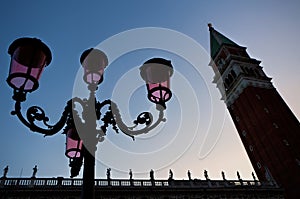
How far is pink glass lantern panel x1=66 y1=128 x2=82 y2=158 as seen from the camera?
5.33m

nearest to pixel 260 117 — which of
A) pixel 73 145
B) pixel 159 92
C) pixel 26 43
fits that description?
pixel 159 92

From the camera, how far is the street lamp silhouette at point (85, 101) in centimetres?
404

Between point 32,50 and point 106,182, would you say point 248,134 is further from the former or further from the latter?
point 32,50

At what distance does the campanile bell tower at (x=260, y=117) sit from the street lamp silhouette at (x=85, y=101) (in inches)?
1200

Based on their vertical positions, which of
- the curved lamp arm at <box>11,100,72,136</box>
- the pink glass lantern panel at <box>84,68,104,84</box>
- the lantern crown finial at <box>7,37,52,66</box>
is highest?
the pink glass lantern panel at <box>84,68,104,84</box>

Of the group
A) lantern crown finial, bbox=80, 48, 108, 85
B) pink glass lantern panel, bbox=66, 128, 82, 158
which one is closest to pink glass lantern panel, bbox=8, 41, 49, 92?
lantern crown finial, bbox=80, 48, 108, 85

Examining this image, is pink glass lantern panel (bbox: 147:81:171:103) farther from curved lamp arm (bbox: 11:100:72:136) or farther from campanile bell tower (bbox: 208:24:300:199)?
campanile bell tower (bbox: 208:24:300:199)

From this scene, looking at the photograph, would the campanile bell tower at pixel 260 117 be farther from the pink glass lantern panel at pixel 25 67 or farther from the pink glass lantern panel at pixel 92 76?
the pink glass lantern panel at pixel 25 67

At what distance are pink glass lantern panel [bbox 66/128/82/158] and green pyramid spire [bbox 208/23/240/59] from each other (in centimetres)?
4667

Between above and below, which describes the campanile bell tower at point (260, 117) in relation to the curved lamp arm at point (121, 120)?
above

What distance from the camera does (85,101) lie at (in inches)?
189

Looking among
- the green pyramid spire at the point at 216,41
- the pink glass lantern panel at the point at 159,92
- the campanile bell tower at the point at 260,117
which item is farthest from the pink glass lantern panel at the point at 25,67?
the green pyramid spire at the point at 216,41

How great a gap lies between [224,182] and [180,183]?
525 centimetres

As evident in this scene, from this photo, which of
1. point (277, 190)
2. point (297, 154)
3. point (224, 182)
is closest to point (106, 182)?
point (224, 182)
